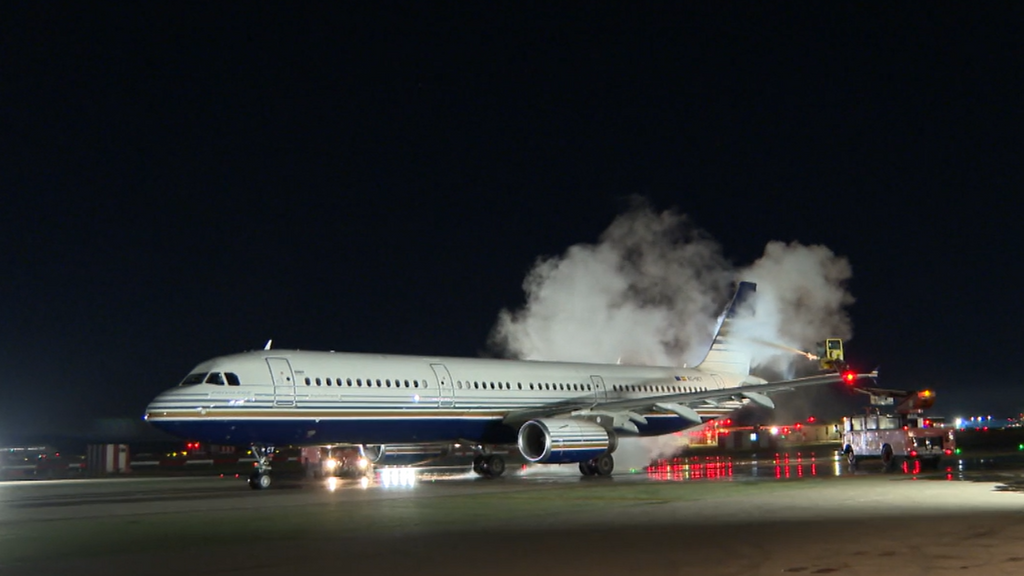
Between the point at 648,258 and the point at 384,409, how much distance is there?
26703mm

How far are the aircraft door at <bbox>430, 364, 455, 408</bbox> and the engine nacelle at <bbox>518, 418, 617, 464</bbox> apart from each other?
2466 mm

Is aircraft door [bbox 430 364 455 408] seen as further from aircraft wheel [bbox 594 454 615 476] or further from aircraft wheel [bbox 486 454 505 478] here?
aircraft wheel [bbox 594 454 615 476]

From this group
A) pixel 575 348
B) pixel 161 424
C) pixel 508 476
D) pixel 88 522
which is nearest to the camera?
pixel 88 522

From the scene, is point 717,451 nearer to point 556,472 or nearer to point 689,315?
point 689,315

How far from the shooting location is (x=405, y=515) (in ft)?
62.8

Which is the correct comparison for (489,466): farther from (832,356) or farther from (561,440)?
(832,356)

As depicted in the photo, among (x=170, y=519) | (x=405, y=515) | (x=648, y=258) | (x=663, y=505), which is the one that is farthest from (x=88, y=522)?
(x=648, y=258)

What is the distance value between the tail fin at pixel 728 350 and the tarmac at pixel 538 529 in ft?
57.7

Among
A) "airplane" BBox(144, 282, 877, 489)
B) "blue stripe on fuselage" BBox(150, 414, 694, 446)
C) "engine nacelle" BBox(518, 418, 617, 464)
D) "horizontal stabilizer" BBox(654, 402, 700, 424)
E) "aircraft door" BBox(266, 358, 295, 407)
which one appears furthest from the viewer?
"horizontal stabilizer" BBox(654, 402, 700, 424)

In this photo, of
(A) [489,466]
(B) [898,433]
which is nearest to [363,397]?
(A) [489,466]

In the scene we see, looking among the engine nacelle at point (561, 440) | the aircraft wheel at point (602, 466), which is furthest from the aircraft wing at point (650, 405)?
the aircraft wheel at point (602, 466)

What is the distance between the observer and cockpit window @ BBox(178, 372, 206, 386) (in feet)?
91.0

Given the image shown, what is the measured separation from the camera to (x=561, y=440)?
31453mm

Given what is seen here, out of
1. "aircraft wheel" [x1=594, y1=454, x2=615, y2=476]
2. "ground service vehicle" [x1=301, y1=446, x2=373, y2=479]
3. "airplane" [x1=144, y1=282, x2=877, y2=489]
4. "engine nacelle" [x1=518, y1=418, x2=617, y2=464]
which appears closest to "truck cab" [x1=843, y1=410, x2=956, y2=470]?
"airplane" [x1=144, y1=282, x2=877, y2=489]
